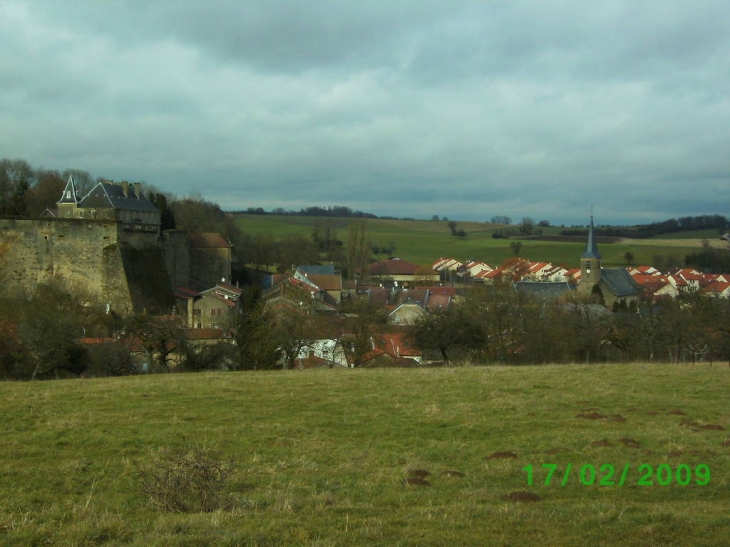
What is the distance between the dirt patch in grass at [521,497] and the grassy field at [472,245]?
4377 inches

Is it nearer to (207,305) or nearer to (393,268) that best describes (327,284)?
(207,305)

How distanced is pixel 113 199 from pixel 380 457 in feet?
162

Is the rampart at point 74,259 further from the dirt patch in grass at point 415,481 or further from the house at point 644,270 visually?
the house at point 644,270

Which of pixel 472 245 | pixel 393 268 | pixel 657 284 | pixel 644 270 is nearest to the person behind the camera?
pixel 657 284

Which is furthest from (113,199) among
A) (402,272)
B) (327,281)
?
(402,272)

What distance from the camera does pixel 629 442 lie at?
37.7 feet

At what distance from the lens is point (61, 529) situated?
6.69m

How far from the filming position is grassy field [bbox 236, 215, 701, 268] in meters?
128

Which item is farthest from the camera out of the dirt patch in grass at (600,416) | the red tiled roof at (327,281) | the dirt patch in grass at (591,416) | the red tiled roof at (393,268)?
the red tiled roof at (393,268)

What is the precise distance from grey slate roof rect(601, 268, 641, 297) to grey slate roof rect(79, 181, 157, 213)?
5183 centimetres

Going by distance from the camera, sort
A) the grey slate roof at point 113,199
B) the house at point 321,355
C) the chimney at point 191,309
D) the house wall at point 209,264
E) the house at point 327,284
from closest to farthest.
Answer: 1. the house at point 321,355
2. the chimney at point 191,309
3. the grey slate roof at point 113,199
4. the house wall at point 209,264
5. the house at point 327,284

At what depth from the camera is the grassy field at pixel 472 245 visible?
127500 mm

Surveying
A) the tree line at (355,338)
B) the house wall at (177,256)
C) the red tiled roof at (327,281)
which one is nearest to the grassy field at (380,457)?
the tree line at (355,338)

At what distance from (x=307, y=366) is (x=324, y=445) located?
19129mm
